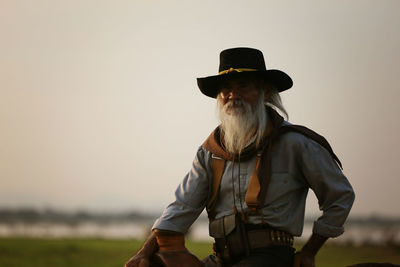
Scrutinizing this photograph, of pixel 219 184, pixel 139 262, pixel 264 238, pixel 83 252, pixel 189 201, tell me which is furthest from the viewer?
pixel 83 252

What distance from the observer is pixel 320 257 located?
8414 millimetres

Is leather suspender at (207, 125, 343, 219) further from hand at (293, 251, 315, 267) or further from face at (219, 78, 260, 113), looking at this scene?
hand at (293, 251, 315, 267)

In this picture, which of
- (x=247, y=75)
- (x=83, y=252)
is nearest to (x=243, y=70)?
(x=247, y=75)

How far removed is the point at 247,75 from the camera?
3.53 meters

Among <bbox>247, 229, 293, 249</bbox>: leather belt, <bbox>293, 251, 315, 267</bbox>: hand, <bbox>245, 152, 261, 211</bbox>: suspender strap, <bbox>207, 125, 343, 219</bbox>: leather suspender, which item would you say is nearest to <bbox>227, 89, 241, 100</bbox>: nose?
<bbox>207, 125, 343, 219</bbox>: leather suspender

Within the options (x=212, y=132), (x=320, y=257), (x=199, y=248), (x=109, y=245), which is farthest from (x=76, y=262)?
(x=212, y=132)

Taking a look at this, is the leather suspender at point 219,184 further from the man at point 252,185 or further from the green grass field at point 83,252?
the green grass field at point 83,252

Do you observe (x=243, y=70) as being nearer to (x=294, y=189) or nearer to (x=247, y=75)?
(x=247, y=75)

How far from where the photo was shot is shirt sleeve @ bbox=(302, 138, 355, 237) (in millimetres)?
3279

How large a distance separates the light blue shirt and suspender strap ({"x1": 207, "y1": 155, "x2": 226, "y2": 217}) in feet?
0.11

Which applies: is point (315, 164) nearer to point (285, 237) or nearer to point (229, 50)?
point (285, 237)

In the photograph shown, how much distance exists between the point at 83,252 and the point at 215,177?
7.66m

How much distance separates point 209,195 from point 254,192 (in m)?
0.43

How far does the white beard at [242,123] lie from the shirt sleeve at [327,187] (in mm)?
360
